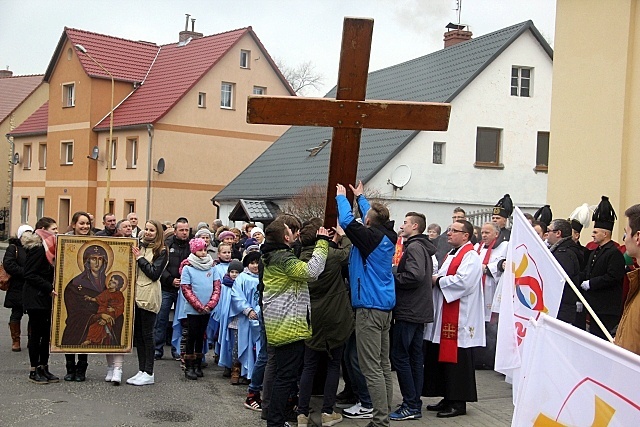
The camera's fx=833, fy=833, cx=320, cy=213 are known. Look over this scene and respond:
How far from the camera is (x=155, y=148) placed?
36125mm

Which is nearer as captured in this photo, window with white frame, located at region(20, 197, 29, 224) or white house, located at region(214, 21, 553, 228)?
white house, located at region(214, 21, 553, 228)

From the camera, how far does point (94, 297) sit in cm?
909

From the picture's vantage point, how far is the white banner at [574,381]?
2.83m

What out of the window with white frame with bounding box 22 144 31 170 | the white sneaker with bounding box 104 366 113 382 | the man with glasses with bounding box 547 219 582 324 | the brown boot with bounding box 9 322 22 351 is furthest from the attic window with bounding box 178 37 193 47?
the man with glasses with bounding box 547 219 582 324

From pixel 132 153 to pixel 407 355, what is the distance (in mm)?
31469

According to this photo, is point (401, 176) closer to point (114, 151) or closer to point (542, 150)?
point (542, 150)

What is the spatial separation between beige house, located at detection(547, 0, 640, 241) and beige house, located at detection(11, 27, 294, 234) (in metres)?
24.4

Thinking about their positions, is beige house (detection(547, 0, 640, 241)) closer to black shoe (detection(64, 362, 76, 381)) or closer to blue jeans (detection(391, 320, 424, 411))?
blue jeans (detection(391, 320, 424, 411))

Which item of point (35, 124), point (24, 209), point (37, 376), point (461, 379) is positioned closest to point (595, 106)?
point (461, 379)

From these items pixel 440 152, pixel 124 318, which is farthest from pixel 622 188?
pixel 440 152

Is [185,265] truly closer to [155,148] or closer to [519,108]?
[519,108]

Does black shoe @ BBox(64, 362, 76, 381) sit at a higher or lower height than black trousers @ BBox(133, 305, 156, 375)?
lower

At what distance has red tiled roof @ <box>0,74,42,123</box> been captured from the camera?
173 ft

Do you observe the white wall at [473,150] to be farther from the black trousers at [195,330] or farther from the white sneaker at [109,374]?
the white sneaker at [109,374]
